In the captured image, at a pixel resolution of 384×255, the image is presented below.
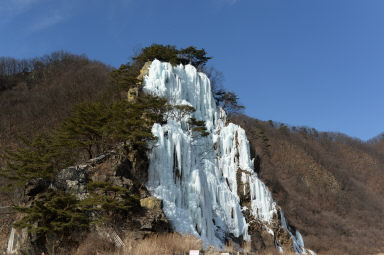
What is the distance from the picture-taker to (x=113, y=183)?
1275cm

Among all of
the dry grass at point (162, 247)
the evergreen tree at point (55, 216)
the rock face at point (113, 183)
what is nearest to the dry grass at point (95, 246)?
the rock face at point (113, 183)

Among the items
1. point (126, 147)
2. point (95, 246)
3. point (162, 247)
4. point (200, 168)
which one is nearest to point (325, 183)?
point (200, 168)

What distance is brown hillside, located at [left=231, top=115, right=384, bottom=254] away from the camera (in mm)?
48312

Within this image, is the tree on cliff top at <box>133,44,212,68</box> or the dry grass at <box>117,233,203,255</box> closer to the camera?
the dry grass at <box>117,233,203,255</box>

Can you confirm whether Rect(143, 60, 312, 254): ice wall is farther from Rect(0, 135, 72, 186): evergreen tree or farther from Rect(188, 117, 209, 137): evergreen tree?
Rect(0, 135, 72, 186): evergreen tree

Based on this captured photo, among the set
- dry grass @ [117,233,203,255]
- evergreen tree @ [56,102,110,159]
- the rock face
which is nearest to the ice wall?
the rock face

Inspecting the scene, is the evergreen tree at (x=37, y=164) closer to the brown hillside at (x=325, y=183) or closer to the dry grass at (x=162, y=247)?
the dry grass at (x=162, y=247)

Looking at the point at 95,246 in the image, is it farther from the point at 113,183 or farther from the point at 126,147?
the point at 126,147

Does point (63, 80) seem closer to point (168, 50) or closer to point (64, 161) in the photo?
point (168, 50)

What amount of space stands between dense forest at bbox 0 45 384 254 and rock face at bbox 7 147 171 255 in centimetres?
45

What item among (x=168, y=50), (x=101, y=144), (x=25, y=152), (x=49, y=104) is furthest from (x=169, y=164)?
(x=49, y=104)

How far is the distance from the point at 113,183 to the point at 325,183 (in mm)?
62901

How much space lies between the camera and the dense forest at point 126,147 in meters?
13.2

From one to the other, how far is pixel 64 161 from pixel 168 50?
40.7 ft
